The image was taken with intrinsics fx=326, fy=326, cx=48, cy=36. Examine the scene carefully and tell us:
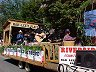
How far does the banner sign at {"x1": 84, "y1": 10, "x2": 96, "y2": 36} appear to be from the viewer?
1430cm

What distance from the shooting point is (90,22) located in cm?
1466

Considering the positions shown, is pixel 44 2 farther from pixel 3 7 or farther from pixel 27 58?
pixel 3 7

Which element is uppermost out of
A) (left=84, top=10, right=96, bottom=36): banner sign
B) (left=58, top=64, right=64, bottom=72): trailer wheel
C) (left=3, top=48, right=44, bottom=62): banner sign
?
(left=84, top=10, right=96, bottom=36): banner sign

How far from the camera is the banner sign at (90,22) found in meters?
14.3

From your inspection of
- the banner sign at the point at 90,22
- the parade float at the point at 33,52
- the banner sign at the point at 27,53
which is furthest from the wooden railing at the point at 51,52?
the banner sign at the point at 90,22

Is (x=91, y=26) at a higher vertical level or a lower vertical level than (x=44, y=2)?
lower

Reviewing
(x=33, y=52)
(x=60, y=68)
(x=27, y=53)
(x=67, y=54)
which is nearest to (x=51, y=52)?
(x=67, y=54)

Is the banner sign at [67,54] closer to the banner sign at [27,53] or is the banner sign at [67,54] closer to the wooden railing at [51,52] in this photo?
the wooden railing at [51,52]

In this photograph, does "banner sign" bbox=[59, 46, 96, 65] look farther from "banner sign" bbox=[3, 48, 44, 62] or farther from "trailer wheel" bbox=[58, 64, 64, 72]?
"banner sign" bbox=[3, 48, 44, 62]

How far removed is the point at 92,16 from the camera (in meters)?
14.2

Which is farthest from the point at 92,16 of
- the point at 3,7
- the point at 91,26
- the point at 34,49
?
the point at 3,7

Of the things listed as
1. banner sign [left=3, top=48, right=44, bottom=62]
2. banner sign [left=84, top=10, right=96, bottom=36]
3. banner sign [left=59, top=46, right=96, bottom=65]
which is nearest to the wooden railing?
banner sign [left=3, top=48, right=44, bottom=62]

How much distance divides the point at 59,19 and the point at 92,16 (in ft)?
16.4

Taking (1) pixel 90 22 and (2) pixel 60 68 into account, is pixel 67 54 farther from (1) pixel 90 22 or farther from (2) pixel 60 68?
(1) pixel 90 22
